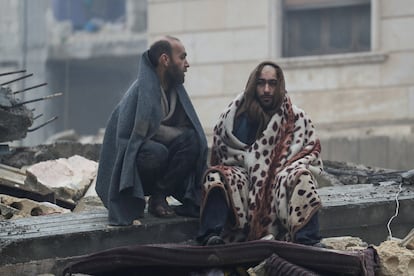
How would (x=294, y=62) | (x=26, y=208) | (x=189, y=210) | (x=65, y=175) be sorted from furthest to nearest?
(x=294, y=62) < (x=65, y=175) < (x=26, y=208) < (x=189, y=210)

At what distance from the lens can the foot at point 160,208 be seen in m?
12.6

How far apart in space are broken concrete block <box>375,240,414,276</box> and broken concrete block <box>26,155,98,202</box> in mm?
4182

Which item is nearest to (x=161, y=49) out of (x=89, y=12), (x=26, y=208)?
(x=26, y=208)

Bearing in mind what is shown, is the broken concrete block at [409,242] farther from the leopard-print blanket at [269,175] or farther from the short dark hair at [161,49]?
the short dark hair at [161,49]

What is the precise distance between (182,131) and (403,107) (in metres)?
9.43

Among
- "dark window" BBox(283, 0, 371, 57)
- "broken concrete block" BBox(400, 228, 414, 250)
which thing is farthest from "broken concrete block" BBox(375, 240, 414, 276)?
"dark window" BBox(283, 0, 371, 57)

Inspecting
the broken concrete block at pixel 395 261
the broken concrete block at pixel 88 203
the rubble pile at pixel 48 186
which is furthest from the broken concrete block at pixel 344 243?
the rubble pile at pixel 48 186

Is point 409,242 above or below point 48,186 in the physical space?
below

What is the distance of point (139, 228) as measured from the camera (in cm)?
1238

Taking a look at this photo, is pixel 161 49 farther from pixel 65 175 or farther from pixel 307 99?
pixel 307 99

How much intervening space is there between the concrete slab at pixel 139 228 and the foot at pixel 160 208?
2.7 inches

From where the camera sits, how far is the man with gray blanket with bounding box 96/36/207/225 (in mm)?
12398

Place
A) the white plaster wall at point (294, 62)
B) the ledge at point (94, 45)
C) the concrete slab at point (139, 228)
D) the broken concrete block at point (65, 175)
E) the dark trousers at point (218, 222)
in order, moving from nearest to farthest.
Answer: the dark trousers at point (218, 222)
the concrete slab at point (139, 228)
the broken concrete block at point (65, 175)
the white plaster wall at point (294, 62)
the ledge at point (94, 45)

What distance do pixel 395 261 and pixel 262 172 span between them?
50.6 inches
